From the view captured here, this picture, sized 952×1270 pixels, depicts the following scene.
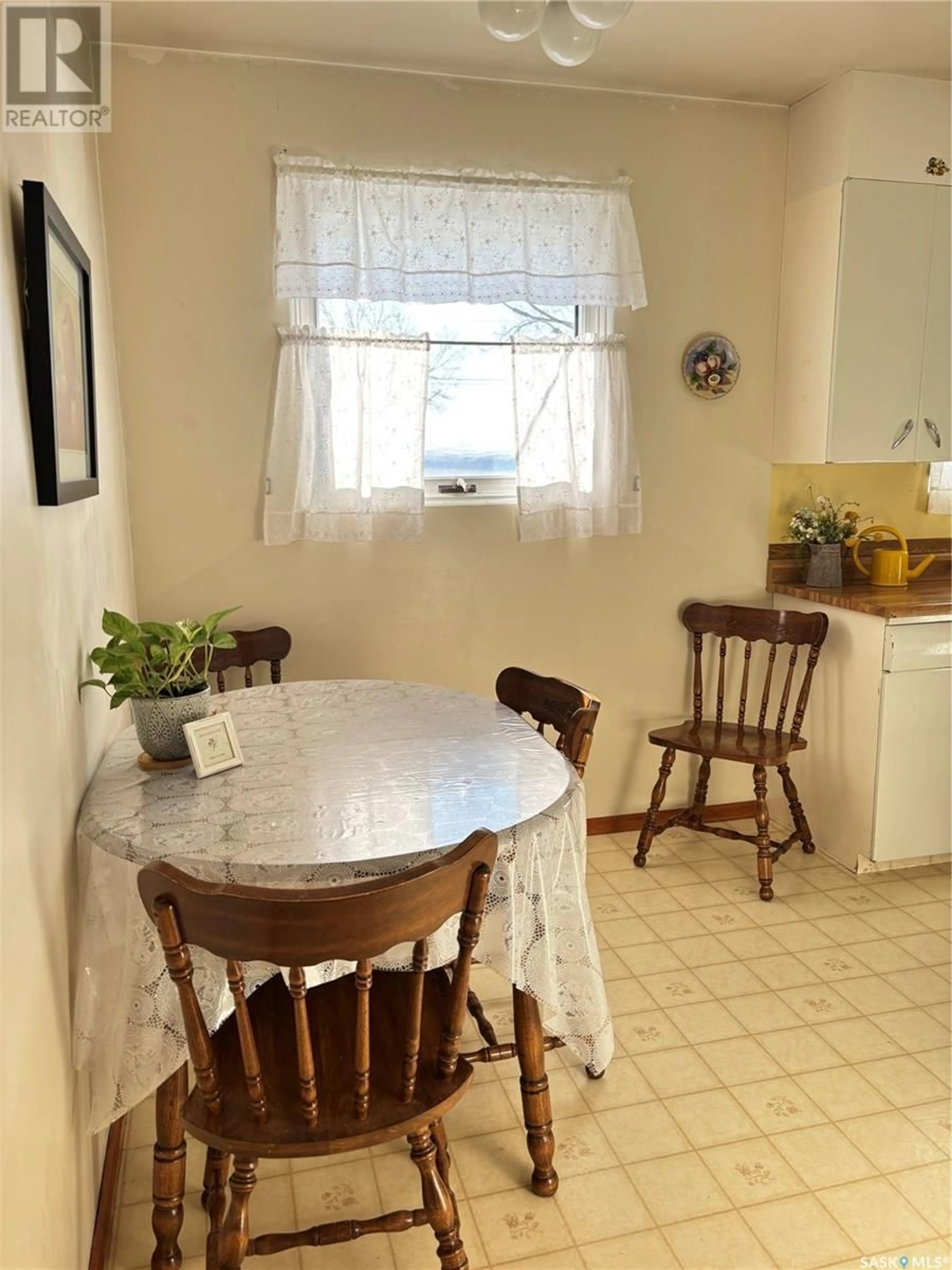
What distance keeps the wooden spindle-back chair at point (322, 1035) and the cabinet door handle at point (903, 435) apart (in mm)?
2536

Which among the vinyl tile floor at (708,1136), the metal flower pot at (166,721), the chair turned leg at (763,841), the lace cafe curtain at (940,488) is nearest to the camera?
the vinyl tile floor at (708,1136)

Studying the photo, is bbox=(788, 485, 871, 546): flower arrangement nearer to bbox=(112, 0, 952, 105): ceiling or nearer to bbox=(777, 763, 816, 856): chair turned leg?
bbox=(777, 763, 816, 856): chair turned leg

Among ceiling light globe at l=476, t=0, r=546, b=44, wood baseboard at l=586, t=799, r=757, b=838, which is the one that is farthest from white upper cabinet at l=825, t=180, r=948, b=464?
ceiling light globe at l=476, t=0, r=546, b=44

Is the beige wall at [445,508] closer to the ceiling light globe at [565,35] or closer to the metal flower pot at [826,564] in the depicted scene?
the metal flower pot at [826,564]

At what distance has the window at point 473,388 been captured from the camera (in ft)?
10.3

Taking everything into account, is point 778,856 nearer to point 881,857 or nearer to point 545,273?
point 881,857

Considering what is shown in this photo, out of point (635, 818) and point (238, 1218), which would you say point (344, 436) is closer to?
point (635, 818)

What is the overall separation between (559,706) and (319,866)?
0.88 m

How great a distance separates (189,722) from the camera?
1899 mm

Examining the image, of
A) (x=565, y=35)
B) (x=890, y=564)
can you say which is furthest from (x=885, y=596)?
(x=565, y=35)

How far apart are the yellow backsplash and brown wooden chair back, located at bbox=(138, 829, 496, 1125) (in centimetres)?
257

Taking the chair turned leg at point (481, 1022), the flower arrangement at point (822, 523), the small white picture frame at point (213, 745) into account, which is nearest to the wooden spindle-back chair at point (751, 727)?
the flower arrangement at point (822, 523)

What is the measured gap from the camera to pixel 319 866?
149 centimetres

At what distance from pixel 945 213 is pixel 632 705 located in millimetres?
1978
